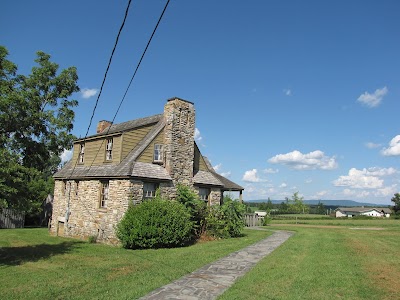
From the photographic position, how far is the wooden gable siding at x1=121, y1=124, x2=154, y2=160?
20.8 meters

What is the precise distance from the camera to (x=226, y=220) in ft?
69.5

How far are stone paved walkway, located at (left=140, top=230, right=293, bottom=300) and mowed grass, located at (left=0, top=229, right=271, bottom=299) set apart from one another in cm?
40

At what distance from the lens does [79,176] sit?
23094 mm

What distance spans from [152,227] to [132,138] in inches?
270

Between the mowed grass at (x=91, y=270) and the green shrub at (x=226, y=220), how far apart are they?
12.8ft

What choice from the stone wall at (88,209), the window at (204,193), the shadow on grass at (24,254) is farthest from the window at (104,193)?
the window at (204,193)

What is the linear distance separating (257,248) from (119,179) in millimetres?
8732

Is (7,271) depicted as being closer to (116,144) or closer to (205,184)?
(116,144)

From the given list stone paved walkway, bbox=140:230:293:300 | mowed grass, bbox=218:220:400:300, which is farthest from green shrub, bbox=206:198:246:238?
stone paved walkway, bbox=140:230:293:300

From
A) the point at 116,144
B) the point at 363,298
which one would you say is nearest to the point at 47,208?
the point at 116,144

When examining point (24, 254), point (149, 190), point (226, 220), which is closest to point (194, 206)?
point (226, 220)

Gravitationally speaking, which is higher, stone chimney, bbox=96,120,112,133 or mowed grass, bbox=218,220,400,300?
stone chimney, bbox=96,120,112,133

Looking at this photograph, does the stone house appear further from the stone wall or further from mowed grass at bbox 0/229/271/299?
mowed grass at bbox 0/229/271/299

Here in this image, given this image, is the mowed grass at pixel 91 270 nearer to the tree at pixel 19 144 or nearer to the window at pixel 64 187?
the tree at pixel 19 144
